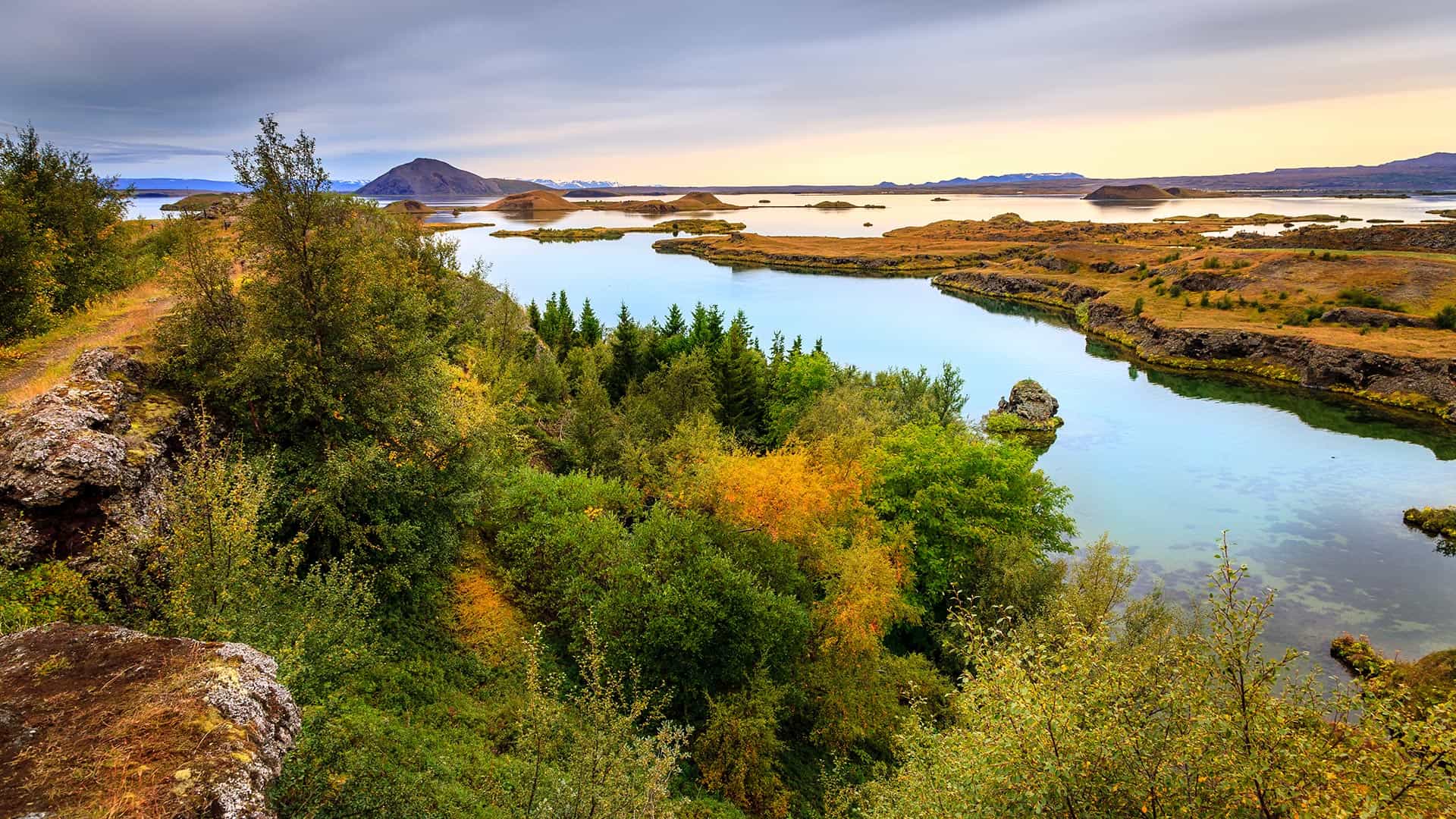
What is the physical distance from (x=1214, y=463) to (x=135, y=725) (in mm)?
64145

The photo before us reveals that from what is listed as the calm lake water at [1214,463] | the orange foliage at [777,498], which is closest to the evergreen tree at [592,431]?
the orange foliage at [777,498]

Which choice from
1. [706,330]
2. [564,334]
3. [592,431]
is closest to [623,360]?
[706,330]

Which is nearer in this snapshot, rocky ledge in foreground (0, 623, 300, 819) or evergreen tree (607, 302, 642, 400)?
rocky ledge in foreground (0, 623, 300, 819)

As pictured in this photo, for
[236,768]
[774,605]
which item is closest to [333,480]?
[236,768]

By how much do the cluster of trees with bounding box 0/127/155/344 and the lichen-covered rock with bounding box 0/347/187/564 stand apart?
263 inches

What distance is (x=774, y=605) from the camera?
2053cm

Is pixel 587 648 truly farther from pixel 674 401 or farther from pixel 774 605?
pixel 674 401

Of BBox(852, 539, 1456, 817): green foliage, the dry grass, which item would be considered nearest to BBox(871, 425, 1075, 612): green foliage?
BBox(852, 539, 1456, 817): green foliage

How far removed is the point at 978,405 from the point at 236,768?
68.3m

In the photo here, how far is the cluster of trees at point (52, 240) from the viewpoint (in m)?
19.8

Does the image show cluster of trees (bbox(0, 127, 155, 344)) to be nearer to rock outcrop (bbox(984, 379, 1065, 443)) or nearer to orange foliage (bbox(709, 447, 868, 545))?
orange foliage (bbox(709, 447, 868, 545))

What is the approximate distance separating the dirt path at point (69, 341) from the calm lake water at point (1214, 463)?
151ft

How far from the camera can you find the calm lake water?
3197 cm

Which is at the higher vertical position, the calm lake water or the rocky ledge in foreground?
the rocky ledge in foreground
